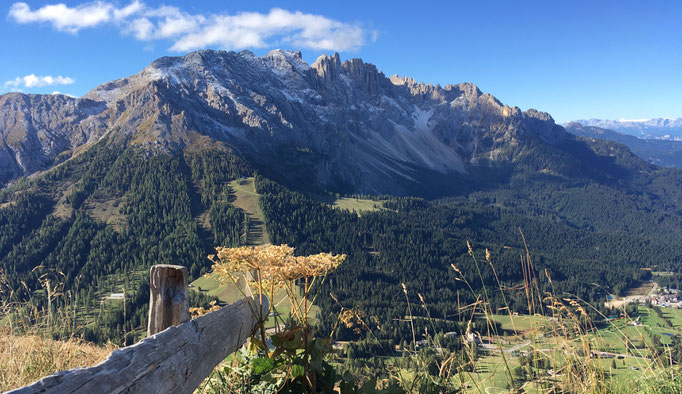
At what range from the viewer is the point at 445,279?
155000 millimetres

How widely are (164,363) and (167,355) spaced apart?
80mm

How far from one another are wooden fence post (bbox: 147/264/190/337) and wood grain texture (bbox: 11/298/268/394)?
49 centimetres

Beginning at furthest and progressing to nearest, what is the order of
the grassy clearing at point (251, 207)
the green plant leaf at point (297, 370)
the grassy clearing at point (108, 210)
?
the grassy clearing at point (108, 210) < the grassy clearing at point (251, 207) < the green plant leaf at point (297, 370)

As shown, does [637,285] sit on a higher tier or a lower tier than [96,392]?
lower

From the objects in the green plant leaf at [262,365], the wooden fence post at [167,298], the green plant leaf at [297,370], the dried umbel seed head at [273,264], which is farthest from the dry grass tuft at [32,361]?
the green plant leaf at [297,370]

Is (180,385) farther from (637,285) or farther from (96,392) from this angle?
(637,285)

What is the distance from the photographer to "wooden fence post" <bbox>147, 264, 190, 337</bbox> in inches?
160

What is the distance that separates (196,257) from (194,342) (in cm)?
14296

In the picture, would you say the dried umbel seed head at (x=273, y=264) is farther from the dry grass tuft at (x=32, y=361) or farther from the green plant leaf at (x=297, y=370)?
the dry grass tuft at (x=32, y=361)

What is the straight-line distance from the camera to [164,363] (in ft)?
8.97

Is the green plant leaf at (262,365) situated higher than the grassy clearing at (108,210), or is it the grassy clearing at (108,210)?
the green plant leaf at (262,365)

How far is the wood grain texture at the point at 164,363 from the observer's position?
6.43ft

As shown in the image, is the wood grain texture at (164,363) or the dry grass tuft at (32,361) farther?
the dry grass tuft at (32,361)

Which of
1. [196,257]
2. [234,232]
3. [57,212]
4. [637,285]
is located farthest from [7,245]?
[637,285]
